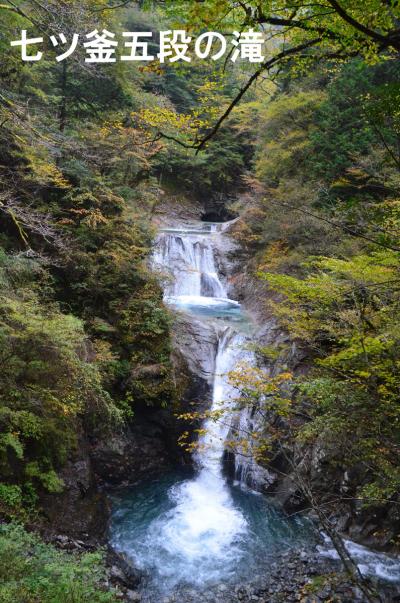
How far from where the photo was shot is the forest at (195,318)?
368 cm

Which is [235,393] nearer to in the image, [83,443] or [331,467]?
[331,467]

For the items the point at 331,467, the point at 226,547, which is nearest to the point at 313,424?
the point at 331,467

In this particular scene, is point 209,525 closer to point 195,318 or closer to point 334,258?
point 195,318

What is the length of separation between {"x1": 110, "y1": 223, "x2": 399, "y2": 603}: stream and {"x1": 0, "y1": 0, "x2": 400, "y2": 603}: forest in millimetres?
69

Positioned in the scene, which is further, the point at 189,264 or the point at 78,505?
→ the point at 189,264

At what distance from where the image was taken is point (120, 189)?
460 inches

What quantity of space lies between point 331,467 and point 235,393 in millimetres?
3449

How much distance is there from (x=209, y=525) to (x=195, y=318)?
6.01 meters

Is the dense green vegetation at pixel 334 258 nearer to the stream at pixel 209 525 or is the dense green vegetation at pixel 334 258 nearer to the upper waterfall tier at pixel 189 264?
the stream at pixel 209 525

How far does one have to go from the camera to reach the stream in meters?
6.78

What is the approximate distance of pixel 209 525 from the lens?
26.7 ft

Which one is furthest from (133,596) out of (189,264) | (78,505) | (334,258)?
(189,264)

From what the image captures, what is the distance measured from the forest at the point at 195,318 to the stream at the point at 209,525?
0.07 meters

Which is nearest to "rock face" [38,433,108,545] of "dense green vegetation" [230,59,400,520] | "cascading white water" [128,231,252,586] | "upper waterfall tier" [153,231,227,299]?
"cascading white water" [128,231,252,586]
